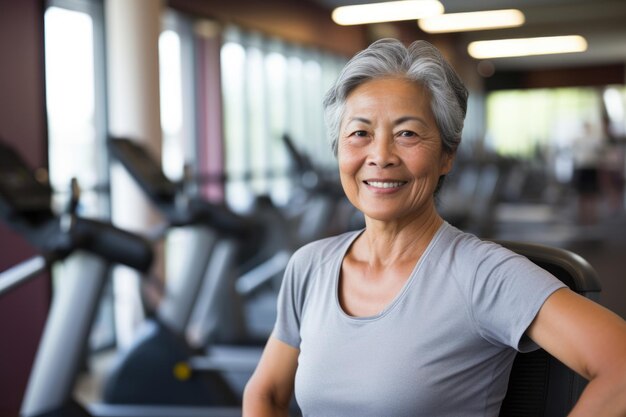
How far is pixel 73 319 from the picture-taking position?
104 inches

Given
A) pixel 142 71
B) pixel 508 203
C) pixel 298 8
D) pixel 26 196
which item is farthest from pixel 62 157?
pixel 508 203

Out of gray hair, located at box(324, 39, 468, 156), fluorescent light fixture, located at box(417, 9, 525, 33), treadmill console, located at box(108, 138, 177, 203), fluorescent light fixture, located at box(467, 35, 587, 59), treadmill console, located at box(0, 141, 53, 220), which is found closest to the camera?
gray hair, located at box(324, 39, 468, 156)

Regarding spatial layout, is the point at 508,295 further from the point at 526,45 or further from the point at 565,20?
the point at 526,45

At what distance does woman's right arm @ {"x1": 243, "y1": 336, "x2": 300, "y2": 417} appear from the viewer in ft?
4.49

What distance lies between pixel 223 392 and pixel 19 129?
5.27ft

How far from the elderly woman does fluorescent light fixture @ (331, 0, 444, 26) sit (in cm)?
591

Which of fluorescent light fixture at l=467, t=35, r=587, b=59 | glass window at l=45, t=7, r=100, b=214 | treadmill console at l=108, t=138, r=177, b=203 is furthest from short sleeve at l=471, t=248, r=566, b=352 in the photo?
fluorescent light fixture at l=467, t=35, r=587, b=59

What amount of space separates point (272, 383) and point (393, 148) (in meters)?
0.43

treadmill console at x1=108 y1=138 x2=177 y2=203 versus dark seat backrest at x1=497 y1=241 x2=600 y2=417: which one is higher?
treadmill console at x1=108 y1=138 x2=177 y2=203

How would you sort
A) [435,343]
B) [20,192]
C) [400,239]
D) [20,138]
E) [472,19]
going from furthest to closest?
[472,19]
[20,138]
[20,192]
[400,239]
[435,343]

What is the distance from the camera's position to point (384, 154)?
4.12ft

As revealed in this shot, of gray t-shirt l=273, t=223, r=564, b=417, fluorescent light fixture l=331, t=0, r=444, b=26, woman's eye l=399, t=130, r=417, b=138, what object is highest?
fluorescent light fixture l=331, t=0, r=444, b=26

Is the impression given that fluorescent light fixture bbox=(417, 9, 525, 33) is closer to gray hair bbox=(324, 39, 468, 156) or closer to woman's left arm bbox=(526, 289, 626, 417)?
gray hair bbox=(324, 39, 468, 156)

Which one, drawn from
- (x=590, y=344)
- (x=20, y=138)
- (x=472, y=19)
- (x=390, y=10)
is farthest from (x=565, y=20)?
(x=590, y=344)
